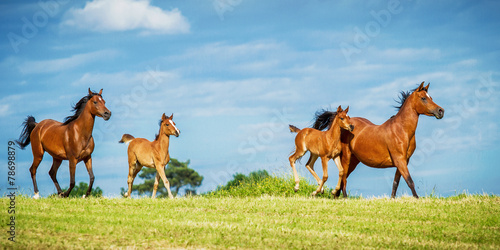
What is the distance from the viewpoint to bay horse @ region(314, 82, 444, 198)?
53.8 feet

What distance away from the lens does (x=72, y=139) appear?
1636 cm

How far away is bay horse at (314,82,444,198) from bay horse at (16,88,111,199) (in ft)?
25.8

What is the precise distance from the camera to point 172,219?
1270cm

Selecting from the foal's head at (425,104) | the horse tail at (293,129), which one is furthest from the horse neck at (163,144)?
the foal's head at (425,104)

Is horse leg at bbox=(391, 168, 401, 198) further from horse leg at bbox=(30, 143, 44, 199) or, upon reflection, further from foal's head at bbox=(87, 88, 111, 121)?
horse leg at bbox=(30, 143, 44, 199)

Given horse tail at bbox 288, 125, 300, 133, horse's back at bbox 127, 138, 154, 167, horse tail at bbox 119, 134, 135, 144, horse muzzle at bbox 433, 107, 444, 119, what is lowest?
horse's back at bbox 127, 138, 154, 167

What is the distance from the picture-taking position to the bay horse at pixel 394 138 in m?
16.4

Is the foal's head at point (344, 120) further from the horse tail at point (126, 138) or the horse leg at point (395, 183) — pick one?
the horse tail at point (126, 138)

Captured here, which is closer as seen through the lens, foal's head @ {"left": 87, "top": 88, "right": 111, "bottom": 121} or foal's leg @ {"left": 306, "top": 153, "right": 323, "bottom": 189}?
foal's head @ {"left": 87, "top": 88, "right": 111, "bottom": 121}

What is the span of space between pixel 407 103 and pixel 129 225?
9.54 metres

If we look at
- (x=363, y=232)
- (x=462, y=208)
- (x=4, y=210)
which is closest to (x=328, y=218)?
(x=363, y=232)

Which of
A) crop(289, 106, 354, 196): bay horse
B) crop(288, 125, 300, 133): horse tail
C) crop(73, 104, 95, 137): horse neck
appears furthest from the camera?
crop(288, 125, 300, 133): horse tail

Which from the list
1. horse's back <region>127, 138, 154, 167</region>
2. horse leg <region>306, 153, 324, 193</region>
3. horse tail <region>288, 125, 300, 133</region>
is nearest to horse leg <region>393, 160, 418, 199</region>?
horse leg <region>306, 153, 324, 193</region>

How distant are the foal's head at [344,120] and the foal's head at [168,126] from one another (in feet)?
16.3
